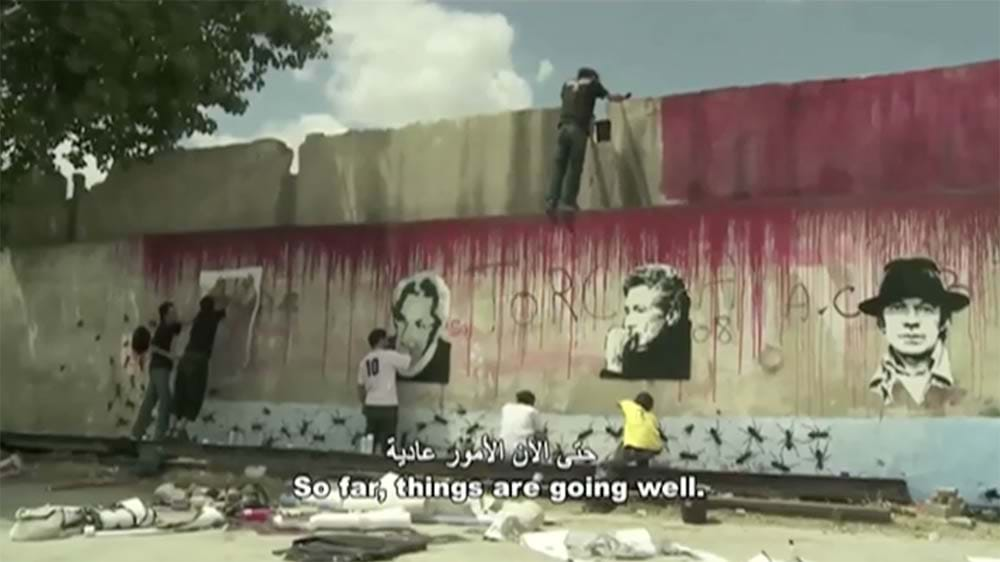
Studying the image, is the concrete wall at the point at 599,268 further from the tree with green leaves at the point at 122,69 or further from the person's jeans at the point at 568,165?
the tree with green leaves at the point at 122,69

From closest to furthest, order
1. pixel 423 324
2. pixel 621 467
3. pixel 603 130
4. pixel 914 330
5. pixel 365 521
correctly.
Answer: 1. pixel 365 521
2. pixel 914 330
3. pixel 621 467
4. pixel 603 130
5. pixel 423 324

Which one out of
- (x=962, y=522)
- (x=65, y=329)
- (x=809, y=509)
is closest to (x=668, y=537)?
(x=809, y=509)

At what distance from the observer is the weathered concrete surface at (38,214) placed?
14.9 m

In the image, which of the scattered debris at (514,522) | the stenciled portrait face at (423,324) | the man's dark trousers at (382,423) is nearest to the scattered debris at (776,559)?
the scattered debris at (514,522)

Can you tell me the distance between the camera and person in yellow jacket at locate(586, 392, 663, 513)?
10.2 meters

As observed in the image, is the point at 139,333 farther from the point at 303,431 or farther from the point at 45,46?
the point at 45,46

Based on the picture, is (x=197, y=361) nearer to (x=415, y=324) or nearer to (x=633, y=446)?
(x=415, y=324)

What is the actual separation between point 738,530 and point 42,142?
7.51 meters

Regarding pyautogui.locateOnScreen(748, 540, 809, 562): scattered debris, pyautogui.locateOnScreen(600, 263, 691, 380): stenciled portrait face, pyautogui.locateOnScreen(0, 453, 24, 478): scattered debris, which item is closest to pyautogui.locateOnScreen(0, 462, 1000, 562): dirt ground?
pyautogui.locateOnScreen(748, 540, 809, 562): scattered debris

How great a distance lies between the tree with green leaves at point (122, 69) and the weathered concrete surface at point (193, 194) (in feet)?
1.64

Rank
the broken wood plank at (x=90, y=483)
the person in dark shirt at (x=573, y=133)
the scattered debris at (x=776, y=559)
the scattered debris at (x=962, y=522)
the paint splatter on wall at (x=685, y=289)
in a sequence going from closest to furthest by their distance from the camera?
1. the scattered debris at (x=776, y=559)
2. the scattered debris at (x=962, y=522)
3. the paint splatter on wall at (x=685, y=289)
4. the person in dark shirt at (x=573, y=133)
5. the broken wood plank at (x=90, y=483)

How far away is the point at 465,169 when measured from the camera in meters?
12.2

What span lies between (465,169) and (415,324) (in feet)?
5.14

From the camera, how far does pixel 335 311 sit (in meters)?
12.6
